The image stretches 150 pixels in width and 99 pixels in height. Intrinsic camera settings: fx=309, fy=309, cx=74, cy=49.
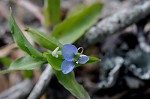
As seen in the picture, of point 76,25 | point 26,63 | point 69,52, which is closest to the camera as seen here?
point 69,52

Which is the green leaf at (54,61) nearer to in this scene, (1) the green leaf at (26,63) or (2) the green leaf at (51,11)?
(1) the green leaf at (26,63)

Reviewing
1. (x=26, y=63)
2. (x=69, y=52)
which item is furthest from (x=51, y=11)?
(x=69, y=52)

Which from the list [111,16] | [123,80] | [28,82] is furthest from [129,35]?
[28,82]

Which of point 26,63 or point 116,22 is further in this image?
point 116,22

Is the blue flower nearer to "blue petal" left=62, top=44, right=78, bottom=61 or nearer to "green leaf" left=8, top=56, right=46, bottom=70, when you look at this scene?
"blue petal" left=62, top=44, right=78, bottom=61

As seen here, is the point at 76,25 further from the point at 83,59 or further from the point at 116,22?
the point at 83,59

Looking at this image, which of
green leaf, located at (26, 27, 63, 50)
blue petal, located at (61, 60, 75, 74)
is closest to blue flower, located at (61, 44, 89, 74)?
blue petal, located at (61, 60, 75, 74)

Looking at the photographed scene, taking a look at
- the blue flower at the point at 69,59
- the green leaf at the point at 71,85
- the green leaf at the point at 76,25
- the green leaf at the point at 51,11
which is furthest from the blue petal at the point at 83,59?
the green leaf at the point at 51,11

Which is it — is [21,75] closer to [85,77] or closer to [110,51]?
[85,77]
